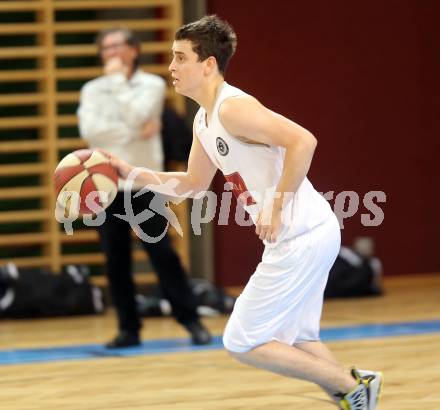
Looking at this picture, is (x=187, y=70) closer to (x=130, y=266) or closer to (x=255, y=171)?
(x=255, y=171)

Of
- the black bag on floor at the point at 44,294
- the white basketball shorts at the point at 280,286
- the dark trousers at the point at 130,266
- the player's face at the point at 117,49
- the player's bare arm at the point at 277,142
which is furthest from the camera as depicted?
the black bag on floor at the point at 44,294

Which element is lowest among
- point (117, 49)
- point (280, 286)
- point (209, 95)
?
point (280, 286)

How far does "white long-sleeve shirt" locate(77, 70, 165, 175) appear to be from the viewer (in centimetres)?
671

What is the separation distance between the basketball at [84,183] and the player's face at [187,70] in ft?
1.76

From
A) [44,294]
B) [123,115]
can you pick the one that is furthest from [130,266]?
[44,294]

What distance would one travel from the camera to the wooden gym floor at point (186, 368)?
4.91m

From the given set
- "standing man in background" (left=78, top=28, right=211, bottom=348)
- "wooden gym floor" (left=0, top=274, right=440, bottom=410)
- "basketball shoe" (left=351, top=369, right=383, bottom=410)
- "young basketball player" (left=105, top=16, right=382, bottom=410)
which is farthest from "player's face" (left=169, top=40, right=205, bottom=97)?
"standing man in background" (left=78, top=28, right=211, bottom=348)

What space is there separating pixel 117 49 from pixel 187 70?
266 cm

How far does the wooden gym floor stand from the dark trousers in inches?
9.1

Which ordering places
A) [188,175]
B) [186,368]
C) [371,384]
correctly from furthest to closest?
1. [186,368]
2. [188,175]
3. [371,384]

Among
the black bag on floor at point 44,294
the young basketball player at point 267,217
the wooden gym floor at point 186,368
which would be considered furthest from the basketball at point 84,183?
the black bag on floor at point 44,294

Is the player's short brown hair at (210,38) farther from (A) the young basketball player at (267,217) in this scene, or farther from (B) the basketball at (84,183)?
(B) the basketball at (84,183)

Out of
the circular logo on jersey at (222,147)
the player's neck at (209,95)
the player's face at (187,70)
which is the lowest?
the circular logo on jersey at (222,147)

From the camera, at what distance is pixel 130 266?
21.9 ft
